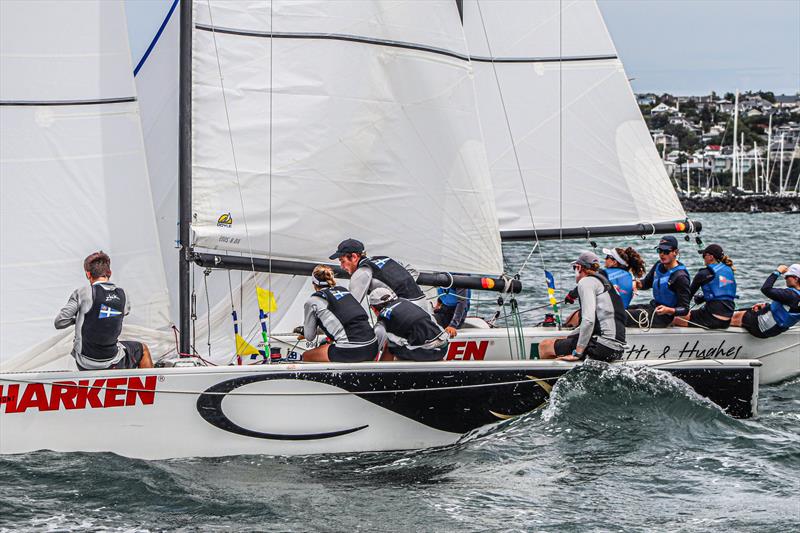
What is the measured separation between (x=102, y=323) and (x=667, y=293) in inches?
Answer: 245

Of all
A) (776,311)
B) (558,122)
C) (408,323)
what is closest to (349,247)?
(408,323)

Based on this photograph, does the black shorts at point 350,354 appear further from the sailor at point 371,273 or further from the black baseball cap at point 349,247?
the black baseball cap at point 349,247

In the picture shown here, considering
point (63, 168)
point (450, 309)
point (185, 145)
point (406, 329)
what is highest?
point (185, 145)

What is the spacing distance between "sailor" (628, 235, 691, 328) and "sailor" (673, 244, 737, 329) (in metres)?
0.10

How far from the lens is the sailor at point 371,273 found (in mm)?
9281

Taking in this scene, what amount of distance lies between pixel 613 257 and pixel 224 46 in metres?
4.74

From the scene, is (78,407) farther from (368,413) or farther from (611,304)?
(611,304)

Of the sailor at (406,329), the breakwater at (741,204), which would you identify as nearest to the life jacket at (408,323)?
the sailor at (406,329)

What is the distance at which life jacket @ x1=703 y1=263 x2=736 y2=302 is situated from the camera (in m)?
12.1

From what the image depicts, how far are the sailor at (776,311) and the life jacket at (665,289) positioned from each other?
0.75m

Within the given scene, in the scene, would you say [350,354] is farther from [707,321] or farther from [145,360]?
[707,321]

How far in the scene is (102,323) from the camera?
834 cm

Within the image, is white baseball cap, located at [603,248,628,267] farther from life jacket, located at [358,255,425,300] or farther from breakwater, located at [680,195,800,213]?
breakwater, located at [680,195,800,213]

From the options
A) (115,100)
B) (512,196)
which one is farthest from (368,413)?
(512,196)
